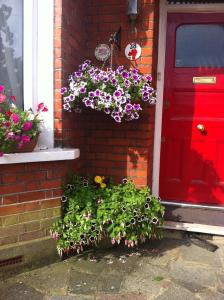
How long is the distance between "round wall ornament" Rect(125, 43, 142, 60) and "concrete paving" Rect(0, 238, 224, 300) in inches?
77.1

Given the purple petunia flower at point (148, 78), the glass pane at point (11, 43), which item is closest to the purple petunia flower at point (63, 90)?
the glass pane at point (11, 43)

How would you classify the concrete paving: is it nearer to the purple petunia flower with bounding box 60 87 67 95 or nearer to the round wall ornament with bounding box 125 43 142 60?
the purple petunia flower with bounding box 60 87 67 95

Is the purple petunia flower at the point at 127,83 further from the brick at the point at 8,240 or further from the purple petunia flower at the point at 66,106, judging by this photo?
the brick at the point at 8,240

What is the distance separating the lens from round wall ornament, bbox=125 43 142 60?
10.7ft

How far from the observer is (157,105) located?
12.1ft

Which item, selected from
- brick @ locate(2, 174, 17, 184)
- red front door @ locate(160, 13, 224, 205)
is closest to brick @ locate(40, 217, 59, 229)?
brick @ locate(2, 174, 17, 184)

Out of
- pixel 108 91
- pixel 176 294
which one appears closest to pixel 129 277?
pixel 176 294

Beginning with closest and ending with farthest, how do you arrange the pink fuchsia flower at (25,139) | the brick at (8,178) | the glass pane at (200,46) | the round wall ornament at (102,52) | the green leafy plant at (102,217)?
the pink fuchsia flower at (25,139), the brick at (8,178), the green leafy plant at (102,217), the round wall ornament at (102,52), the glass pane at (200,46)

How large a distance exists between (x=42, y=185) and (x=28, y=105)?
2.39ft

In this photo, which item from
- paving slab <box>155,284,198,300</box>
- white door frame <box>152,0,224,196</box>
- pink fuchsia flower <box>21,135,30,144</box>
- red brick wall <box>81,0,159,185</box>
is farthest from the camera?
white door frame <box>152,0,224,196</box>

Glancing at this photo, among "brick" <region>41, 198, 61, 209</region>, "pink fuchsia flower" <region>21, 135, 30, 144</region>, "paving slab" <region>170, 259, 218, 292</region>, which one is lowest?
"paving slab" <region>170, 259, 218, 292</region>

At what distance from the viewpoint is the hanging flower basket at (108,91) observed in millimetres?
2854

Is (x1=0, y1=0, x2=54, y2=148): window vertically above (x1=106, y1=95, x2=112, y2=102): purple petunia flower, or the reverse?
(x1=0, y1=0, x2=54, y2=148): window

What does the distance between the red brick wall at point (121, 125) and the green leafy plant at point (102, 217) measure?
38 centimetres
